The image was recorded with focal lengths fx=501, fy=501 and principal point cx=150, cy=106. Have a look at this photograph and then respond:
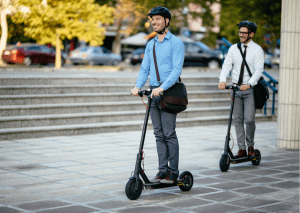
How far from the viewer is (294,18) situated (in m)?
8.75

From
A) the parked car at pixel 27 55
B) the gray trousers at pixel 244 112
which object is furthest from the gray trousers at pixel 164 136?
the parked car at pixel 27 55

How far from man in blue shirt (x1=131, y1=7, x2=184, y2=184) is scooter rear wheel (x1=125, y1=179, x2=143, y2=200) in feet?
0.90

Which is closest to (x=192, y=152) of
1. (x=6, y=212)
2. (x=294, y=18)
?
(x=294, y=18)

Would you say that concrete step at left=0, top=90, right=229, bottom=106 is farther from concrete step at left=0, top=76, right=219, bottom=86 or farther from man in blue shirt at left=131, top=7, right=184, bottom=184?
man in blue shirt at left=131, top=7, right=184, bottom=184

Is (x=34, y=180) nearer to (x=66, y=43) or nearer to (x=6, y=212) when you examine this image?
(x=6, y=212)

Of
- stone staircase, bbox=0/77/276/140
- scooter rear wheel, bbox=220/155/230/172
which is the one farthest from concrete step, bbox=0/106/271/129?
scooter rear wheel, bbox=220/155/230/172

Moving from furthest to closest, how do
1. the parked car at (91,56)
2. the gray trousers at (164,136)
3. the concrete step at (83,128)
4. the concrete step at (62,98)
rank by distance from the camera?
the parked car at (91,56), the concrete step at (62,98), the concrete step at (83,128), the gray trousers at (164,136)

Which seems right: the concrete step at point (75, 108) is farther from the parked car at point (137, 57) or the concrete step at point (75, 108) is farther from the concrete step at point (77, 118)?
the parked car at point (137, 57)

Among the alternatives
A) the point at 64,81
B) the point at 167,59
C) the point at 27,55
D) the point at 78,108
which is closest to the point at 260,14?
the point at 27,55

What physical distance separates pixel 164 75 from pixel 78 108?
5913 mm

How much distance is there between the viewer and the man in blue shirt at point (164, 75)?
543 centimetres

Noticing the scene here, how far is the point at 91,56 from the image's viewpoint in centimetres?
3466

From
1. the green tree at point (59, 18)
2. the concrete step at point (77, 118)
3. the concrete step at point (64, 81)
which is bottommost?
the concrete step at point (77, 118)

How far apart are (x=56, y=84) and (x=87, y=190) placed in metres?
6.68
